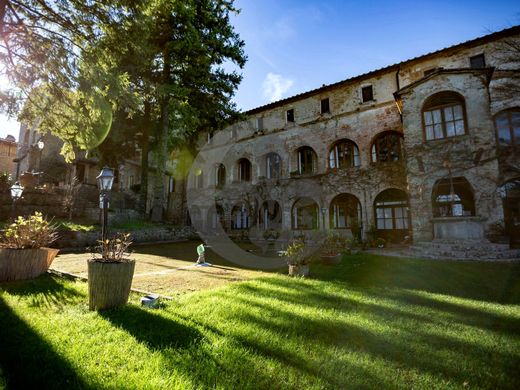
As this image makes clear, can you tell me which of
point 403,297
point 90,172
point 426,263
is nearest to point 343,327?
point 403,297

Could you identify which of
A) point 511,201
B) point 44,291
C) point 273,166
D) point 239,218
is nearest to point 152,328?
point 44,291

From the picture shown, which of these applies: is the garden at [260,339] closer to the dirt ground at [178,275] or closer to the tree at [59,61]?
the dirt ground at [178,275]

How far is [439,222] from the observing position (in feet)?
36.0

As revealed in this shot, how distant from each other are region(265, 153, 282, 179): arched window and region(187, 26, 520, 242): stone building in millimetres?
82

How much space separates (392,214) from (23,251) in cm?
1637

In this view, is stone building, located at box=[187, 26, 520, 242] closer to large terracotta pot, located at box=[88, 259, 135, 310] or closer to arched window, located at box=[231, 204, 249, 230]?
arched window, located at box=[231, 204, 249, 230]

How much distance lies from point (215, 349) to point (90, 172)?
30.9 m

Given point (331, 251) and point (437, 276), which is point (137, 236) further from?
point (437, 276)

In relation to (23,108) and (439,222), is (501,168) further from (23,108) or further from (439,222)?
(23,108)

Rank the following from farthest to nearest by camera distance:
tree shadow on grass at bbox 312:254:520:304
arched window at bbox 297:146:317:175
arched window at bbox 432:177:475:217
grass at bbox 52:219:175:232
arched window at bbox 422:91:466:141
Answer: arched window at bbox 297:146:317:175 < grass at bbox 52:219:175:232 < arched window at bbox 432:177:475:217 < arched window at bbox 422:91:466:141 < tree shadow on grass at bbox 312:254:520:304

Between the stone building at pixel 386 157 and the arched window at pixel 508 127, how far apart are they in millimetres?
53

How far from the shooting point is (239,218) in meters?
22.6

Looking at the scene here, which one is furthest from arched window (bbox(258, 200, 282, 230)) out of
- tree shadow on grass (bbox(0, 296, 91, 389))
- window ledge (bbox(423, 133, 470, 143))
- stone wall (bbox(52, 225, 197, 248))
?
tree shadow on grass (bbox(0, 296, 91, 389))

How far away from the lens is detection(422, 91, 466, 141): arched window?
12039 millimetres
